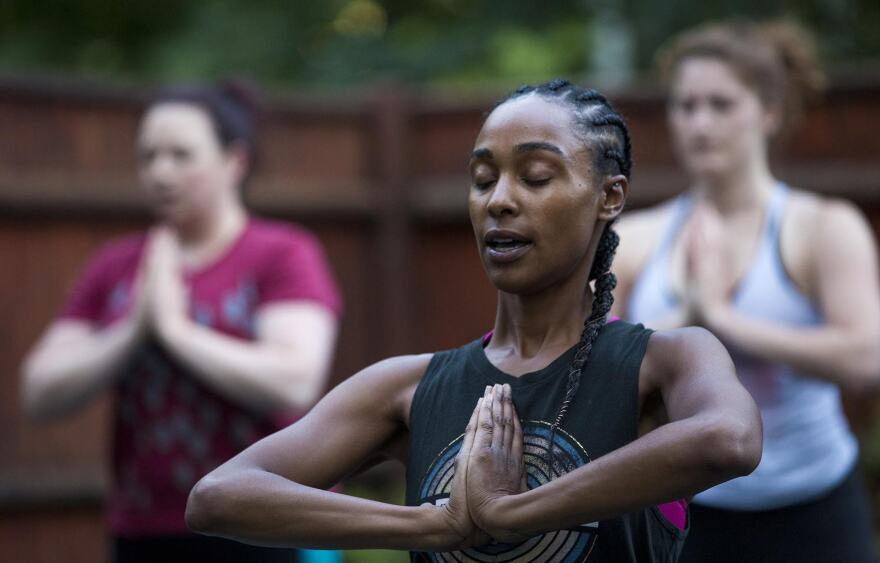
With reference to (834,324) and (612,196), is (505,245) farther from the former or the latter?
(834,324)

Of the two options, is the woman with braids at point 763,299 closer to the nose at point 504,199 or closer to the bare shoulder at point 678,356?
the bare shoulder at point 678,356

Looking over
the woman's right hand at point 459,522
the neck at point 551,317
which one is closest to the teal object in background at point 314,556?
the neck at point 551,317

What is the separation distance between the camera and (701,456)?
1.99 metres

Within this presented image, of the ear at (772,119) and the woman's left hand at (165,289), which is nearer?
the woman's left hand at (165,289)

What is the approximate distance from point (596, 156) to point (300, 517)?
0.77 meters

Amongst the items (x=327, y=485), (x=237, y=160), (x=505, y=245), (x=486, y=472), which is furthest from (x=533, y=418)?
(x=237, y=160)

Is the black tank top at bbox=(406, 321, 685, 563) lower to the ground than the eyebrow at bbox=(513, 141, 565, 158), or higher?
lower

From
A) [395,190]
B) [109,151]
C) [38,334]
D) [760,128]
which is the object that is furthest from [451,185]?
[760,128]

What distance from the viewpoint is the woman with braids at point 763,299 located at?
345 cm

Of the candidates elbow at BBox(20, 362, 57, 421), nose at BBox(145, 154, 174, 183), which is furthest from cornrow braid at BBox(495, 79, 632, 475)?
elbow at BBox(20, 362, 57, 421)

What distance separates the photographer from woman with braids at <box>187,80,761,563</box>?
6.71 ft

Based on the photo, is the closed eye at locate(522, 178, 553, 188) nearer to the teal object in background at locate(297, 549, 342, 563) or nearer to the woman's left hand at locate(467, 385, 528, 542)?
the woman's left hand at locate(467, 385, 528, 542)

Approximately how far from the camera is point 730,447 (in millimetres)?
1989

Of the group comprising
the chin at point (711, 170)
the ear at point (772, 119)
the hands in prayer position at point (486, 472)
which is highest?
the ear at point (772, 119)
